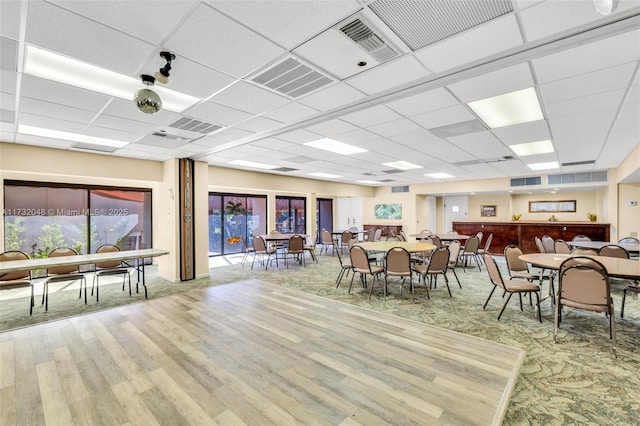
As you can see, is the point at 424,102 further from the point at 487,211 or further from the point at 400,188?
the point at 487,211

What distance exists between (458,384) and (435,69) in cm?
282

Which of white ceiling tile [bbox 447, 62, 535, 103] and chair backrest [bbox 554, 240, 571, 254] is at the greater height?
white ceiling tile [bbox 447, 62, 535, 103]

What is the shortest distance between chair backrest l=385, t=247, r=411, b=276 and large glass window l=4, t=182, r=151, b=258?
7311 mm

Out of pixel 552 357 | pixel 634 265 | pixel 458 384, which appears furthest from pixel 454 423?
pixel 634 265

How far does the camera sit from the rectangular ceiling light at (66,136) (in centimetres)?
448

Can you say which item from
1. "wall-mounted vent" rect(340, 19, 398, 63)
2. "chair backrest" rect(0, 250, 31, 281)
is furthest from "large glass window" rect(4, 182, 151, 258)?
"wall-mounted vent" rect(340, 19, 398, 63)

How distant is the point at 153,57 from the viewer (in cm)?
251

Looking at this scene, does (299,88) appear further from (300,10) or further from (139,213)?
(139,213)

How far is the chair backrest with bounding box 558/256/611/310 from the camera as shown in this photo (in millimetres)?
3008

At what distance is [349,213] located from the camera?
14.8m

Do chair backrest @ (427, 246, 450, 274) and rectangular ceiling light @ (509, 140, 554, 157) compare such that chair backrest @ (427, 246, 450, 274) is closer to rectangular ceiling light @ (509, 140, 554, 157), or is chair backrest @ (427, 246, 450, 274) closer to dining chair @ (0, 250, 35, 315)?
rectangular ceiling light @ (509, 140, 554, 157)

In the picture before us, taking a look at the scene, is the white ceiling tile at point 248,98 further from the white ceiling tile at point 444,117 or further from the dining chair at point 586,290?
the dining chair at point 586,290

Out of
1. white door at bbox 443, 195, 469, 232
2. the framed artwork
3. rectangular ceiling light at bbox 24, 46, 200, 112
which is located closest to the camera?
rectangular ceiling light at bbox 24, 46, 200, 112

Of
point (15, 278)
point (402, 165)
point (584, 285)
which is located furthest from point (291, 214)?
point (584, 285)
